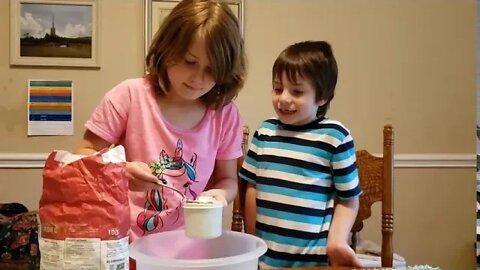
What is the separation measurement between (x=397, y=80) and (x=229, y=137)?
1620 mm

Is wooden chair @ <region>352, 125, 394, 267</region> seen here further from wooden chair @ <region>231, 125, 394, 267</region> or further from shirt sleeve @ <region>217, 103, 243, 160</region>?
shirt sleeve @ <region>217, 103, 243, 160</region>

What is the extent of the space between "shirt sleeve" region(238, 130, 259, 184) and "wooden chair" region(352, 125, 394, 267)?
1.11 feet

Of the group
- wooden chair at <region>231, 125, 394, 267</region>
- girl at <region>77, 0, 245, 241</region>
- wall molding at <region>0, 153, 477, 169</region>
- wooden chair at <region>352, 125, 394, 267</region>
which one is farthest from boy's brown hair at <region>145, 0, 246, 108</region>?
wall molding at <region>0, 153, 477, 169</region>

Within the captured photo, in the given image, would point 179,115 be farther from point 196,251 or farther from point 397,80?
point 397,80

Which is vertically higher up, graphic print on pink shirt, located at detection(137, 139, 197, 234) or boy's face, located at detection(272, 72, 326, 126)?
boy's face, located at detection(272, 72, 326, 126)

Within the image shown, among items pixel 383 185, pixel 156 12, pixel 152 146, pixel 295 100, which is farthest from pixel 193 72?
pixel 156 12

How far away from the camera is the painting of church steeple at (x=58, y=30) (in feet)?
7.48

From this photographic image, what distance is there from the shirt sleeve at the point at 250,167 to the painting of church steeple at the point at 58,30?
1325mm

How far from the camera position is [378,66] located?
98.3 inches

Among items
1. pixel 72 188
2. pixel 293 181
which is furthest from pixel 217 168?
pixel 72 188

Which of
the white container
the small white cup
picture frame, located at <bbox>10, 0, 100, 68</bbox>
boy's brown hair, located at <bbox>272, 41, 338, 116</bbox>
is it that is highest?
picture frame, located at <bbox>10, 0, 100, 68</bbox>

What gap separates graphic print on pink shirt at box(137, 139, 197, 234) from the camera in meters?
1.04

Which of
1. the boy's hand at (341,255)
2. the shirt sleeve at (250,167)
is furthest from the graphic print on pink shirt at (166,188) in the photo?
the boy's hand at (341,255)

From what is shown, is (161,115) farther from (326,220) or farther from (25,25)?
(25,25)
